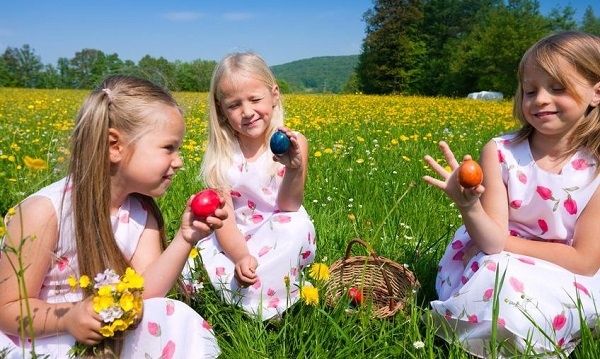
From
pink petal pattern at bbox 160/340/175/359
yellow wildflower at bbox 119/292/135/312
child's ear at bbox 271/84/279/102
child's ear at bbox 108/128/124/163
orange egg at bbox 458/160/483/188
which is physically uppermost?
child's ear at bbox 271/84/279/102

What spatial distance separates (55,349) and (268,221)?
1047 mm

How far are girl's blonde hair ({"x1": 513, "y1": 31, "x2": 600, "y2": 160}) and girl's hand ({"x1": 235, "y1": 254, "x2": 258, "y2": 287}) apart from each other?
3.87 ft

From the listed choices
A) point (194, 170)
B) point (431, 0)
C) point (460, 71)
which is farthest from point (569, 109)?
point (431, 0)

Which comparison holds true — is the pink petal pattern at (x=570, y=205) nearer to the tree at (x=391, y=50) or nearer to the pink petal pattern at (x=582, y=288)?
the pink petal pattern at (x=582, y=288)

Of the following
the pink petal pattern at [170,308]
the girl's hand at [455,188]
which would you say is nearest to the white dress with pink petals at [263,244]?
the pink petal pattern at [170,308]

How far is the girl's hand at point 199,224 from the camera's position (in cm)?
159

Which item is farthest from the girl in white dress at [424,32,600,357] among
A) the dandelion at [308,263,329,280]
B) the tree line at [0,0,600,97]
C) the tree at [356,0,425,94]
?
the tree at [356,0,425,94]

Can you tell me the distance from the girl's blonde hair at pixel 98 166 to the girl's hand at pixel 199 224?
237 mm

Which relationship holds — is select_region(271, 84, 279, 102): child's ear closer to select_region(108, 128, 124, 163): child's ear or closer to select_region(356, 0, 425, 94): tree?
select_region(108, 128, 124, 163): child's ear

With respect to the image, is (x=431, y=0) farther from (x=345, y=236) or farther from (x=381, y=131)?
(x=345, y=236)

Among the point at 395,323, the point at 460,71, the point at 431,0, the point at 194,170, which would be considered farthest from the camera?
the point at 431,0

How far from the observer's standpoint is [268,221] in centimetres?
242

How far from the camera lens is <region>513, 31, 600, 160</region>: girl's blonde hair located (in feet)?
6.16


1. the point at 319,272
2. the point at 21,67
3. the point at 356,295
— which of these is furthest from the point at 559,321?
the point at 21,67
